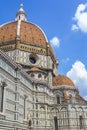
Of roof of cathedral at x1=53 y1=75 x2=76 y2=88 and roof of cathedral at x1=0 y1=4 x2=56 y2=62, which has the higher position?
roof of cathedral at x1=0 y1=4 x2=56 y2=62

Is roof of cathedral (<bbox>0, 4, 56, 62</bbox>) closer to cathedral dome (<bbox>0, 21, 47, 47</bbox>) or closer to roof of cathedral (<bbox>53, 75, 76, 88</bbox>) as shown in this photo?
cathedral dome (<bbox>0, 21, 47, 47</bbox>)

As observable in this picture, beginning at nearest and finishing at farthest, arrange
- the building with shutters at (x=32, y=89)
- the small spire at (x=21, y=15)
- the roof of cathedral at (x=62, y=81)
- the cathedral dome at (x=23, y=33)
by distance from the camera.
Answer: the building with shutters at (x=32, y=89) → the roof of cathedral at (x=62, y=81) → the cathedral dome at (x=23, y=33) → the small spire at (x=21, y=15)

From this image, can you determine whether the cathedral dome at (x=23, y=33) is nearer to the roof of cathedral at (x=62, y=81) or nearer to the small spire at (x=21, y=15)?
the small spire at (x=21, y=15)

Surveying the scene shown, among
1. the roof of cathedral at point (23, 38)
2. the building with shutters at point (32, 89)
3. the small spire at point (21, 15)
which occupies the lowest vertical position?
the building with shutters at point (32, 89)

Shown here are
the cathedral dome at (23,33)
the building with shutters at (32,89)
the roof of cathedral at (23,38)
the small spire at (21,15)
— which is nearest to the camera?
the building with shutters at (32,89)

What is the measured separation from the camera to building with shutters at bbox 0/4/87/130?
91.4ft

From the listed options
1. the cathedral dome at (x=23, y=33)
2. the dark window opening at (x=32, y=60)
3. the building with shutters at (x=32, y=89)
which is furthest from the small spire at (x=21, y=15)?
the dark window opening at (x=32, y=60)

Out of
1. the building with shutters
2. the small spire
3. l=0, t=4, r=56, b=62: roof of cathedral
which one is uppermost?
the small spire

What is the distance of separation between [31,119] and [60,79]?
1247cm

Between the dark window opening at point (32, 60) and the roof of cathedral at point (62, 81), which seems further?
the dark window opening at point (32, 60)

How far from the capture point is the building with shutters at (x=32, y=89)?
2786 cm

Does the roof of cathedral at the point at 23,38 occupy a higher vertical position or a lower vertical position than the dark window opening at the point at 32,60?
higher

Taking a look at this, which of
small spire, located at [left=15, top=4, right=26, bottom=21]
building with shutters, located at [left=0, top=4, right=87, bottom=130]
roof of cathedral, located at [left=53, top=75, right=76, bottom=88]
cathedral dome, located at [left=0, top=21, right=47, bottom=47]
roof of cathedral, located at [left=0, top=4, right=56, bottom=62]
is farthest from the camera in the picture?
small spire, located at [left=15, top=4, right=26, bottom=21]

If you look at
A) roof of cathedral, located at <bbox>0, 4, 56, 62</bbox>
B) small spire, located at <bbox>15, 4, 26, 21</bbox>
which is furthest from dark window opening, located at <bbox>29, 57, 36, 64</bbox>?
small spire, located at <bbox>15, 4, 26, 21</bbox>
